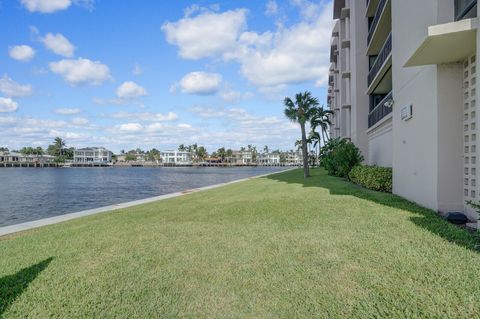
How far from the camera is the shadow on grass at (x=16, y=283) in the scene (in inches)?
151

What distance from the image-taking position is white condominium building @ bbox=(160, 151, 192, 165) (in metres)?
186

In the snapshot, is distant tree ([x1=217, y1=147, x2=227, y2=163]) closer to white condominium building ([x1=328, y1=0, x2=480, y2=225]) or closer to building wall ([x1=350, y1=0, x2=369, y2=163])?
building wall ([x1=350, y1=0, x2=369, y2=163])

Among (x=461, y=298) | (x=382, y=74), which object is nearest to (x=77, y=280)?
(x=461, y=298)

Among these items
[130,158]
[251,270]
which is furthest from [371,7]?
[130,158]

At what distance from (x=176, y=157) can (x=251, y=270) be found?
188 meters

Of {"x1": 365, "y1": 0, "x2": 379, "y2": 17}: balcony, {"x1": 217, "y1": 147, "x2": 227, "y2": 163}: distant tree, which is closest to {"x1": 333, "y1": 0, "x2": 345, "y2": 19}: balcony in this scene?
{"x1": 365, "y1": 0, "x2": 379, "y2": 17}: balcony

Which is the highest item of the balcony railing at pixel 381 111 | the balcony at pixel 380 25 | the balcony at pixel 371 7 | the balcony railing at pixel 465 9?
the balcony at pixel 371 7

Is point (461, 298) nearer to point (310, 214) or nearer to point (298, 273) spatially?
point (298, 273)

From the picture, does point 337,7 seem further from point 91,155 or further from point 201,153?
point 91,155

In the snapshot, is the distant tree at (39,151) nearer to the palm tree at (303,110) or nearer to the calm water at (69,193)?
the calm water at (69,193)

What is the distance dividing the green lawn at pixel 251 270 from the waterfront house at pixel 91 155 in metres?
182

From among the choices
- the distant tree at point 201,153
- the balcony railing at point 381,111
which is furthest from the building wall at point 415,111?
the distant tree at point 201,153

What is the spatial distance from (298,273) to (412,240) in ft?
8.14

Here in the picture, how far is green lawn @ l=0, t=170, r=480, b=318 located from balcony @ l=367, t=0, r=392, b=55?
12.8 m
